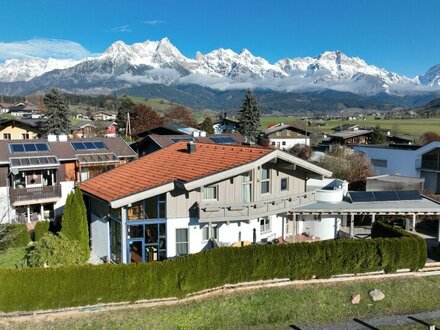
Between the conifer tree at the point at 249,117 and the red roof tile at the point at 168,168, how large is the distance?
193 feet

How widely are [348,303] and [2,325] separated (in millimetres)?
14768

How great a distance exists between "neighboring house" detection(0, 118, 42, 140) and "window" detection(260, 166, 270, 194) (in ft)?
181

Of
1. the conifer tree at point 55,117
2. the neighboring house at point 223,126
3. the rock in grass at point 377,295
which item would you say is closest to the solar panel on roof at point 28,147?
the rock in grass at point 377,295

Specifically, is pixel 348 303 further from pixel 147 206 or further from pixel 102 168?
pixel 102 168

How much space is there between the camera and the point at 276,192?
25031 mm

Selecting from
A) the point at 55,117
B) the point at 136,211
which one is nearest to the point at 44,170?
the point at 136,211

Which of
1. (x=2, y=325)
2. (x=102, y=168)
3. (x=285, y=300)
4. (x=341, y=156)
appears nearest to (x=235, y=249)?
(x=285, y=300)

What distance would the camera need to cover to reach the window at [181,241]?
21.8 m

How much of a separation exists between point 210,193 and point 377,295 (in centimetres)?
983

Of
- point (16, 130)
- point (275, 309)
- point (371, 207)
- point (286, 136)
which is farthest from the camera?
point (286, 136)

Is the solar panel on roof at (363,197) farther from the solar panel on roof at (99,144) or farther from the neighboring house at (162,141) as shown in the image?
the solar panel on roof at (99,144)

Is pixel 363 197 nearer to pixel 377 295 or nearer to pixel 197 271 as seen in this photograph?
pixel 377 295

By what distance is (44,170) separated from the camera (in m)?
31.7

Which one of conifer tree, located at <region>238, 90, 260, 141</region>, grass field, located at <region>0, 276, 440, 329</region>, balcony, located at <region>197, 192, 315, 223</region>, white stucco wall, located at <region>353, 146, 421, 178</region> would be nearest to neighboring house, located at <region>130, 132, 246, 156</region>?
white stucco wall, located at <region>353, 146, 421, 178</region>
